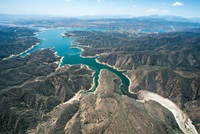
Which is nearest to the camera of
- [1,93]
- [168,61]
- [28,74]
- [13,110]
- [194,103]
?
[13,110]

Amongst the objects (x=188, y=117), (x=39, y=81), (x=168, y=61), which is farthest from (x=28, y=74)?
(x=168, y=61)

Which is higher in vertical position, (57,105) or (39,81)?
(39,81)

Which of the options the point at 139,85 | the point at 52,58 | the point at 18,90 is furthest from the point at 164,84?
the point at 52,58

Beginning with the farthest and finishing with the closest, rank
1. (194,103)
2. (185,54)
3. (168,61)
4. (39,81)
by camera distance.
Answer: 1. (185,54)
2. (168,61)
3. (39,81)
4. (194,103)

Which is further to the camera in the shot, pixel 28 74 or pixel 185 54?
pixel 185 54

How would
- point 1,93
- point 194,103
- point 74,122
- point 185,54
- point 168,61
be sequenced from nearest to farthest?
point 74,122
point 1,93
point 194,103
point 168,61
point 185,54

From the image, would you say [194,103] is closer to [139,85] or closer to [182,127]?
[182,127]

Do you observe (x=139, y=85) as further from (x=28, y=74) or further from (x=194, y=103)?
(x=28, y=74)

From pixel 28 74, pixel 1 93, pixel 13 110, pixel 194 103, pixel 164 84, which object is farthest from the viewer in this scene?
pixel 28 74

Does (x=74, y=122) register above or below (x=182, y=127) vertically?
above
